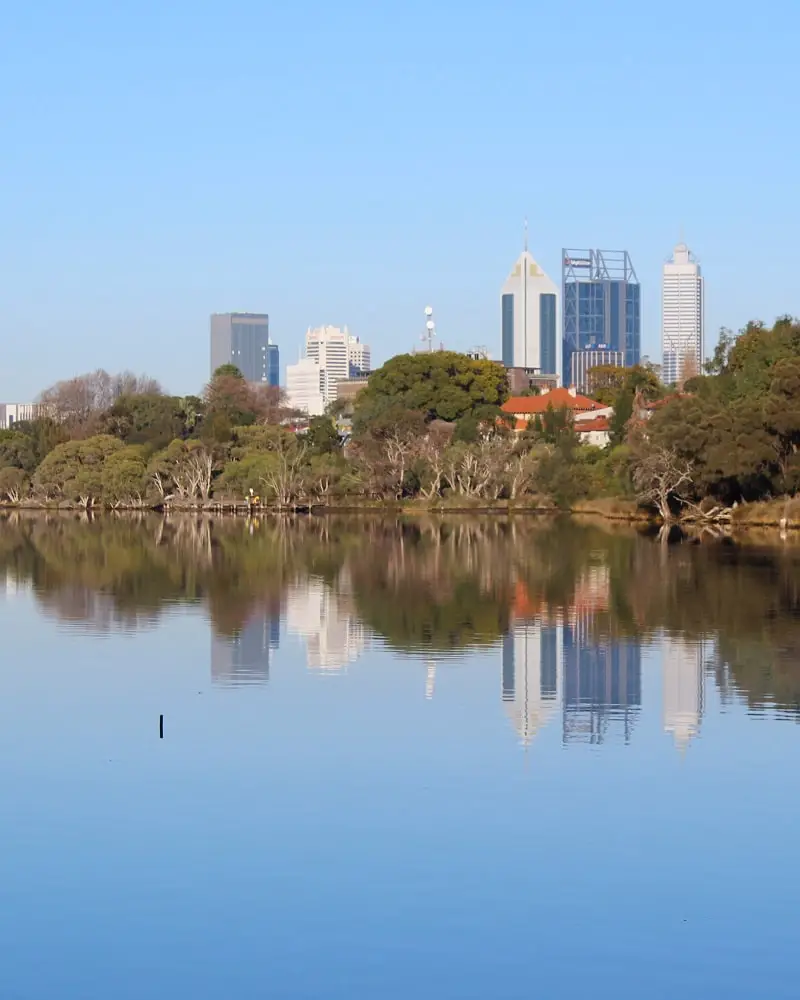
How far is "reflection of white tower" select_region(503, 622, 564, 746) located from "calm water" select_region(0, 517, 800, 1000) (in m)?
0.10

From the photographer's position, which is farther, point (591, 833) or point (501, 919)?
point (591, 833)

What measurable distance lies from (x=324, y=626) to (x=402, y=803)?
13716 mm

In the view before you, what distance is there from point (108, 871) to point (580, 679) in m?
10.3

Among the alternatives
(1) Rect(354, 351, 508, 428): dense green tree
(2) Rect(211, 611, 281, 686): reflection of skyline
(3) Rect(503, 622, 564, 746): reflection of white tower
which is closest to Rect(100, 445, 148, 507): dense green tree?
(1) Rect(354, 351, 508, 428): dense green tree

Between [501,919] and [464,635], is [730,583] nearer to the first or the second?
[464,635]

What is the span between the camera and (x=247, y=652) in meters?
24.2

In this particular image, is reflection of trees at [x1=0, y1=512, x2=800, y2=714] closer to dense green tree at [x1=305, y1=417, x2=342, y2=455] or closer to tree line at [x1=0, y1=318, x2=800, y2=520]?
tree line at [x1=0, y1=318, x2=800, y2=520]

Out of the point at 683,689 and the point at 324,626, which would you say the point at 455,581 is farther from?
the point at 683,689

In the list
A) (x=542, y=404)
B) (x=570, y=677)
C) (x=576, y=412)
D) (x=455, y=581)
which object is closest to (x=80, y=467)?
(x=542, y=404)

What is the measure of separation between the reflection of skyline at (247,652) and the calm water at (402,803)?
0.33 ft

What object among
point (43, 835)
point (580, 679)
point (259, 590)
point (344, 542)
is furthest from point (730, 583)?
point (43, 835)

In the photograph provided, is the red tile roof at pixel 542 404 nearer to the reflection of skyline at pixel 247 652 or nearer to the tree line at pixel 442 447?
the tree line at pixel 442 447

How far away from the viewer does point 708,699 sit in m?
19.1

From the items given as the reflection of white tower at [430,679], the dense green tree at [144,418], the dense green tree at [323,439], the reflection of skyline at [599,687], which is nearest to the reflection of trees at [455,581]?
the reflection of skyline at [599,687]
